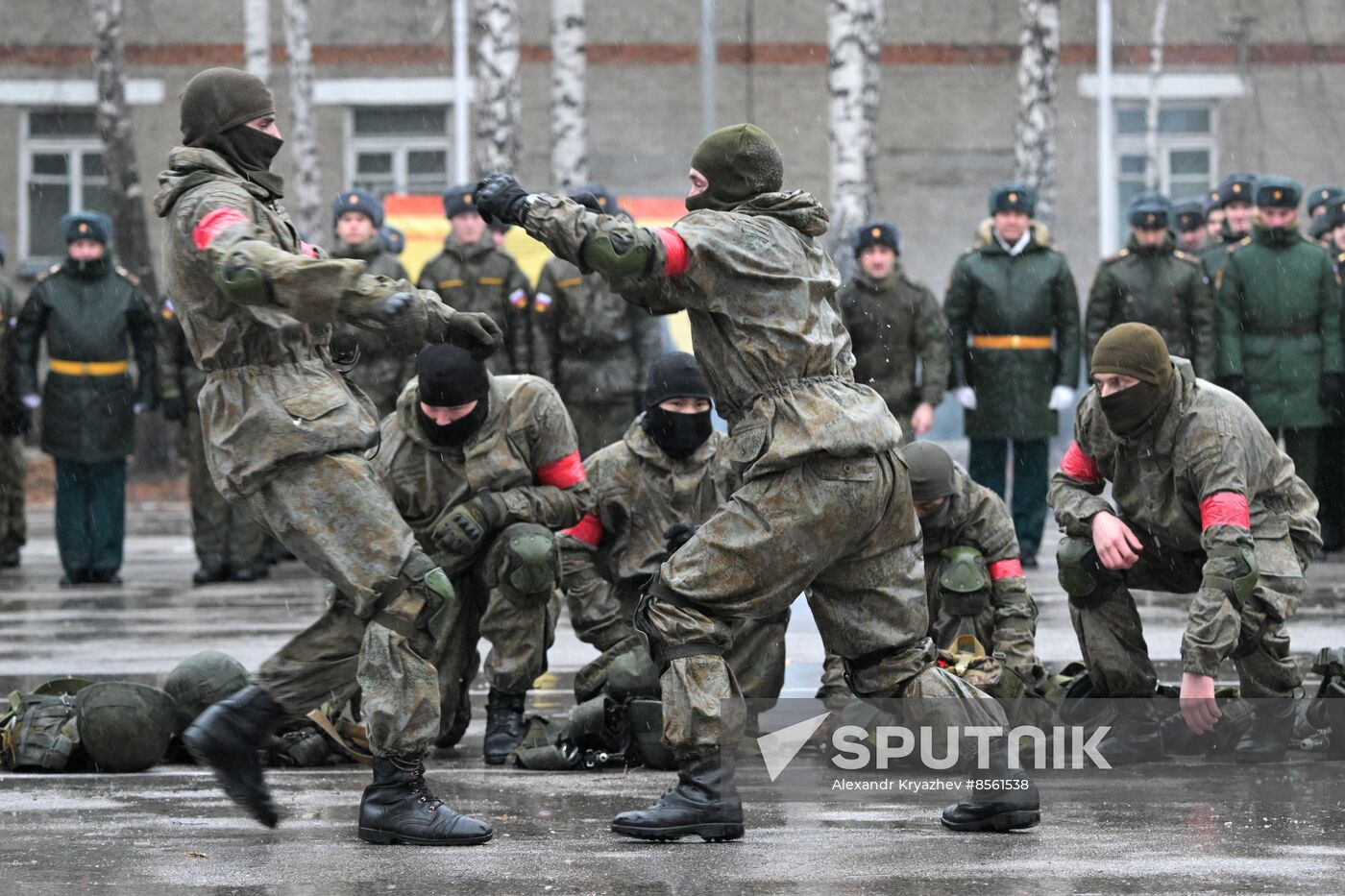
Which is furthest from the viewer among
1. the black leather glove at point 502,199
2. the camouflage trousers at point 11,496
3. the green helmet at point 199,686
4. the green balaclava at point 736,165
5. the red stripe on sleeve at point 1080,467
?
the camouflage trousers at point 11,496

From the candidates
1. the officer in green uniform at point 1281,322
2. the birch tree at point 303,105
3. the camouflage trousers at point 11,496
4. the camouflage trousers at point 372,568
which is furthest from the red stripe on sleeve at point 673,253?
the birch tree at point 303,105

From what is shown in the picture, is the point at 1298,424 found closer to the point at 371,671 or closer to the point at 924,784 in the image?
the point at 924,784

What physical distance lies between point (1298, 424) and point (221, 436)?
8494 mm

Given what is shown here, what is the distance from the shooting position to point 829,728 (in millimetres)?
7336

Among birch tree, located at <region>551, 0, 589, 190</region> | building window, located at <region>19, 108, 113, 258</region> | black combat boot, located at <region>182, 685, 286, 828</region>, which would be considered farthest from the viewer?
building window, located at <region>19, 108, 113, 258</region>

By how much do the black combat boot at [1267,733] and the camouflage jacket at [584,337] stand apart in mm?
6039

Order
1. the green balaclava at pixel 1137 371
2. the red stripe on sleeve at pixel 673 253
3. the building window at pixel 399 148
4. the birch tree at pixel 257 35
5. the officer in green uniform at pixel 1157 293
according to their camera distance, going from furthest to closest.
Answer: the building window at pixel 399 148
the birch tree at pixel 257 35
the officer in green uniform at pixel 1157 293
the green balaclava at pixel 1137 371
the red stripe on sleeve at pixel 673 253

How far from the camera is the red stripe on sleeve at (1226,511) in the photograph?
6621 millimetres

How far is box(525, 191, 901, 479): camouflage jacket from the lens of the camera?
555 centimetres

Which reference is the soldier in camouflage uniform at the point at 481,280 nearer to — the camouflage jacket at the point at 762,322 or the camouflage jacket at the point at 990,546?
the camouflage jacket at the point at 990,546

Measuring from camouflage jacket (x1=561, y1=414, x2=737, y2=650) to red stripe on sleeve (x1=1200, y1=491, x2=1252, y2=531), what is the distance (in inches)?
74.9

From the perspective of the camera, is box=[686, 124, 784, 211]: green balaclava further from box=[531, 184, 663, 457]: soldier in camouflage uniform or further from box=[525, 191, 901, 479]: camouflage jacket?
box=[531, 184, 663, 457]: soldier in camouflage uniform

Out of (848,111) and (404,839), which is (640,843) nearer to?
(404,839)

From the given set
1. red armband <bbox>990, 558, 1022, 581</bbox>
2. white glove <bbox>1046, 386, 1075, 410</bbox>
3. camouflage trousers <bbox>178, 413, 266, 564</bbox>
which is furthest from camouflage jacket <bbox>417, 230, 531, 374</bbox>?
red armband <bbox>990, 558, 1022, 581</bbox>
